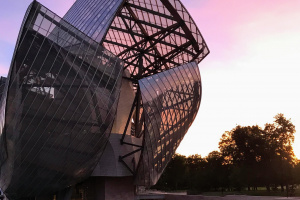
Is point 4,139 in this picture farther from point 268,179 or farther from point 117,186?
point 268,179

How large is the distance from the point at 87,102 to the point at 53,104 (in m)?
2.90

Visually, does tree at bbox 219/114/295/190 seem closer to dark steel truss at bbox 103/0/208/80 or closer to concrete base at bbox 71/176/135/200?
dark steel truss at bbox 103/0/208/80

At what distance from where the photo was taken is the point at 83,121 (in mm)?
25375

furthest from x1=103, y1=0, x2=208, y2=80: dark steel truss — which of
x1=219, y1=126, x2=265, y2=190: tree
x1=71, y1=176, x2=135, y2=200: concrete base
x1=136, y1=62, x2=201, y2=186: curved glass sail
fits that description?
x1=219, y1=126, x2=265, y2=190: tree

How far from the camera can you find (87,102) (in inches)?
981

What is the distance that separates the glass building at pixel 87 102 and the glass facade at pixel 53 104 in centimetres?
7

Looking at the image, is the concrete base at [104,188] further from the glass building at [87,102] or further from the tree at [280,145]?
the tree at [280,145]

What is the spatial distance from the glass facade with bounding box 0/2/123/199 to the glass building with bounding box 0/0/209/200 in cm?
7

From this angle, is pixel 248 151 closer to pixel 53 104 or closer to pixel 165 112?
pixel 165 112

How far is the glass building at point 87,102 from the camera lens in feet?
71.4

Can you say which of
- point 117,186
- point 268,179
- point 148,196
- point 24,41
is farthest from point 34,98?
point 268,179

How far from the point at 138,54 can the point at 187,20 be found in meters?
8.70

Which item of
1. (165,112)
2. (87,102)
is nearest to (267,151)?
(165,112)

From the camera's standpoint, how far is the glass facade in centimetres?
2136
